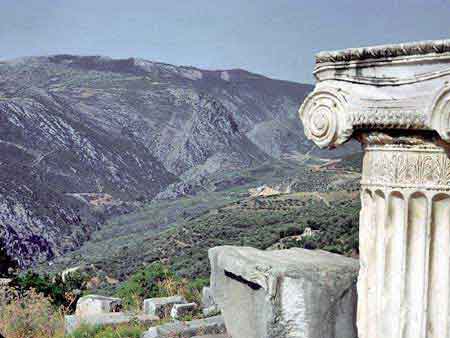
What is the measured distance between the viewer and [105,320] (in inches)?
265

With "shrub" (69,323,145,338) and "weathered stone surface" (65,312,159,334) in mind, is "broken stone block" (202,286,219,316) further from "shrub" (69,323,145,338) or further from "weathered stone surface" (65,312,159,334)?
"shrub" (69,323,145,338)

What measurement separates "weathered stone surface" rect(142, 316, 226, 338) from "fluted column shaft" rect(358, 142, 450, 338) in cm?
338

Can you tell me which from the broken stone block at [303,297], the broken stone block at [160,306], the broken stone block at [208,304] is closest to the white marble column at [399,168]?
the broken stone block at [303,297]

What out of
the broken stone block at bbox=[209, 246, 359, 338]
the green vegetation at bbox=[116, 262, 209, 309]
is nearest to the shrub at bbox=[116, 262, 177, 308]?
the green vegetation at bbox=[116, 262, 209, 309]

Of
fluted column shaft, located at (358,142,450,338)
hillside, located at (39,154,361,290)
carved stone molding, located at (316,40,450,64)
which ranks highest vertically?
carved stone molding, located at (316,40,450,64)

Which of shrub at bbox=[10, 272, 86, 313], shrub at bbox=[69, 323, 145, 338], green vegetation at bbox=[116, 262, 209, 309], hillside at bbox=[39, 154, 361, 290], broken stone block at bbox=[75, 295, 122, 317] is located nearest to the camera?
shrub at bbox=[69, 323, 145, 338]

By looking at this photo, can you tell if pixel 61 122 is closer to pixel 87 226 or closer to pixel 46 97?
pixel 46 97

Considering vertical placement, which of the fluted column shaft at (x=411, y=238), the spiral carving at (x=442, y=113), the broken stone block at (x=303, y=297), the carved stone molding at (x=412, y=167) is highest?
the spiral carving at (x=442, y=113)

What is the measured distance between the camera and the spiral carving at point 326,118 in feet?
8.77

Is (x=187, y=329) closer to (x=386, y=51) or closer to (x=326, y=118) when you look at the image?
(x=326, y=118)

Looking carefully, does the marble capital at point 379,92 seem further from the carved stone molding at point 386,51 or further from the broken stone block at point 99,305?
the broken stone block at point 99,305

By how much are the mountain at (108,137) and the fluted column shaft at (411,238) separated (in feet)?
96.5

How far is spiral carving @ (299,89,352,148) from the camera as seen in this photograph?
8.77 feet

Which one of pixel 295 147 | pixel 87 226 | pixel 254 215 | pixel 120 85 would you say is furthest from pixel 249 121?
pixel 254 215
